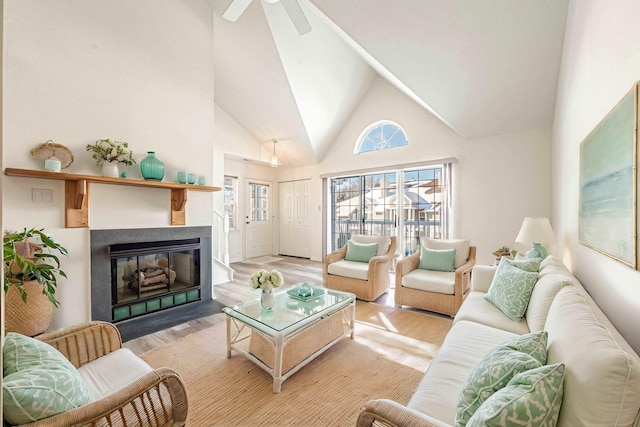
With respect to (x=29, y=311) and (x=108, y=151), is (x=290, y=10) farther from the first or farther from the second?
(x=29, y=311)

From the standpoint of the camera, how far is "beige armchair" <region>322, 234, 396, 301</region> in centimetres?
350

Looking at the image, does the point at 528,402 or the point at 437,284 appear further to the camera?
the point at 437,284

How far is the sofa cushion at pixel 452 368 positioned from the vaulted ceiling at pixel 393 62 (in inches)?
102

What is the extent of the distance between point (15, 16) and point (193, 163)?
1.81 metres

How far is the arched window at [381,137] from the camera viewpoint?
5.12 meters

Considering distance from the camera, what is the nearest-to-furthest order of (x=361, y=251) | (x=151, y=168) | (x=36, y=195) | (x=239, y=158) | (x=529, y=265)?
1. (x=529, y=265)
2. (x=36, y=195)
3. (x=151, y=168)
4. (x=361, y=251)
5. (x=239, y=158)

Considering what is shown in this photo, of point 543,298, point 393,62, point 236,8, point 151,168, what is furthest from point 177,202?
point 543,298

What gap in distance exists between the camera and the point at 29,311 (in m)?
2.25

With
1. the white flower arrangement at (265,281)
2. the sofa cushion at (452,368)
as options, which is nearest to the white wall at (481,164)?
the sofa cushion at (452,368)

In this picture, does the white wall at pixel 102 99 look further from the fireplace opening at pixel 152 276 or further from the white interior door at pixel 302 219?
the white interior door at pixel 302 219

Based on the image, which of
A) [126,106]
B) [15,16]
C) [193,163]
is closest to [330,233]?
[193,163]

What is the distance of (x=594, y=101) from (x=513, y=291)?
52.4 inches

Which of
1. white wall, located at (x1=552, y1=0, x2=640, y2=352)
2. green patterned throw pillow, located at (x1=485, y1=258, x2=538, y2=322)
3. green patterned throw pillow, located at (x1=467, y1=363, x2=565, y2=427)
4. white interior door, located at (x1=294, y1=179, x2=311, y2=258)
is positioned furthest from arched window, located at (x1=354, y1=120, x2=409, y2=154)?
green patterned throw pillow, located at (x1=467, y1=363, x2=565, y2=427)

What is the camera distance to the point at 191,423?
5.43 feet
